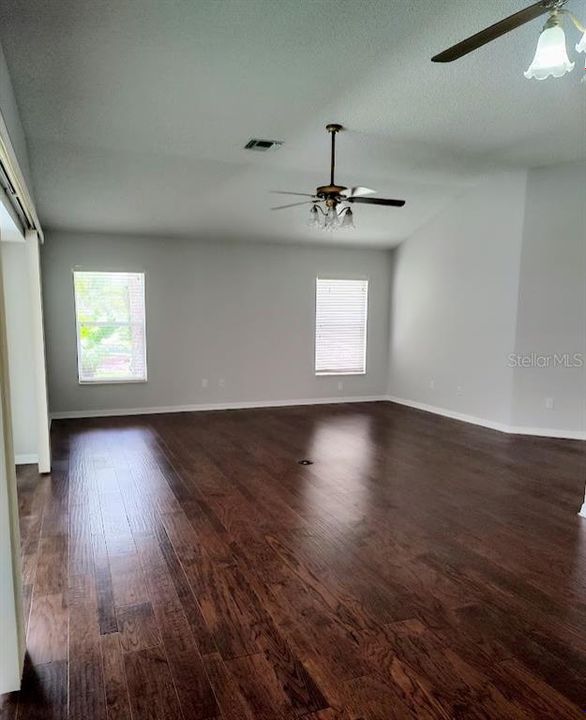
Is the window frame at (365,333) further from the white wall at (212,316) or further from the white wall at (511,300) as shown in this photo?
the white wall at (511,300)

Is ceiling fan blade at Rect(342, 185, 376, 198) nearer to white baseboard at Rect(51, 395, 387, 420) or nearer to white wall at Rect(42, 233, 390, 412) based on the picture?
white wall at Rect(42, 233, 390, 412)

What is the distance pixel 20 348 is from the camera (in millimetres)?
4227

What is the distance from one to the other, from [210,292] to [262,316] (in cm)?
87

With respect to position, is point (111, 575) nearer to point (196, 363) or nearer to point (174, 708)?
point (174, 708)

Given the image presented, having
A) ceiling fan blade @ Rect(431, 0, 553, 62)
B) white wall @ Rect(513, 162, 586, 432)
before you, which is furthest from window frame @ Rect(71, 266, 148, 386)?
ceiling fan blade @ Rect(431, 0, 553, 62)

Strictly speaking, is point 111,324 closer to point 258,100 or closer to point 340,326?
point 340,326

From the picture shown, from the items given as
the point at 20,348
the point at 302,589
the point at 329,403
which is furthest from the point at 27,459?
the point at 329,403

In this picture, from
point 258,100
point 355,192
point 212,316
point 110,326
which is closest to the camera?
point 258,100

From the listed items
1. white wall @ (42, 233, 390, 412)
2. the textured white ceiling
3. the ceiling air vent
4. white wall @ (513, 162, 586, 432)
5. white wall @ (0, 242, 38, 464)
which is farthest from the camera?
white wall @ (42, 233, 390, 412)

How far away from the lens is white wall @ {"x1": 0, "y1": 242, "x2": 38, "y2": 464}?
4.04 metres

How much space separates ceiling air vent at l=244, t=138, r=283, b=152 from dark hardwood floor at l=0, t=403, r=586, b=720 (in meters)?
2.96

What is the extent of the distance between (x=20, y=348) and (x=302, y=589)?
3304 mm

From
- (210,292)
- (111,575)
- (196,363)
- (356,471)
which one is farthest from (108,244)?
(111,575)

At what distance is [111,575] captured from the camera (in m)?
2.52
